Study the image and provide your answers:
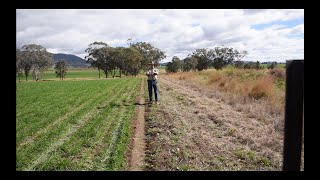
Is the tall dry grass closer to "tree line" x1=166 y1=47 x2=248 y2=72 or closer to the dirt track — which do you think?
the dirt track

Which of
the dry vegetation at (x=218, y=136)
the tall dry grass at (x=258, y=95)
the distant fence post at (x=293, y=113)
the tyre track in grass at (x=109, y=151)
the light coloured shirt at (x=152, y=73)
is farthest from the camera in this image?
the light coloured shirt at (x=152, y=73)

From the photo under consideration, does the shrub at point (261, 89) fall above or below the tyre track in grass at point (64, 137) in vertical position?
above

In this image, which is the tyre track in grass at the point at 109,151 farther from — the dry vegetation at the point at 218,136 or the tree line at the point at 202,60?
the tree line at the point at 202,60

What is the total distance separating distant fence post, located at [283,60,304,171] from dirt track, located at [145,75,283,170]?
8.41 ft

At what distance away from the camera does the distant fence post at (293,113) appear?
3051 mm

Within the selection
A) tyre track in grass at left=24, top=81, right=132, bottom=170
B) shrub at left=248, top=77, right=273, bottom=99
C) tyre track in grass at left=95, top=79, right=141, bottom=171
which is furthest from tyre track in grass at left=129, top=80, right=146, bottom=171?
shrub at left=248, top=77, right=273, bottom=99

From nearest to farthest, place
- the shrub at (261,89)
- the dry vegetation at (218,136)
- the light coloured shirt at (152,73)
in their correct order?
the dry vegetation at (218,136)
the light coloured shirt at (152,73)
the shrub at (261,89)

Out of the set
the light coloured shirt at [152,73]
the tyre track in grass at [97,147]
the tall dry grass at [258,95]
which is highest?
the light coloured shirt at [152,73]

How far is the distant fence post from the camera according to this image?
10.0ft

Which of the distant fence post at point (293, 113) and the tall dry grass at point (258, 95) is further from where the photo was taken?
the tall dry grass at point (258, 95)

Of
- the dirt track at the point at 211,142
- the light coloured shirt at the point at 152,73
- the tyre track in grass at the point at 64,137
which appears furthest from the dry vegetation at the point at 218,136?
the tyre track in grass at the point at 64,137

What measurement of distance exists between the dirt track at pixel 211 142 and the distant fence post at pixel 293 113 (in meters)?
2.56

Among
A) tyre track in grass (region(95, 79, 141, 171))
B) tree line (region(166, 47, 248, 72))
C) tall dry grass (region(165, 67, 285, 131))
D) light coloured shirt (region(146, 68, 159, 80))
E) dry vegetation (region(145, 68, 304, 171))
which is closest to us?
tyre track in grass (region(95, 79, 141, 171))

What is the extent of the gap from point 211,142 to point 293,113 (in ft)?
14.4
